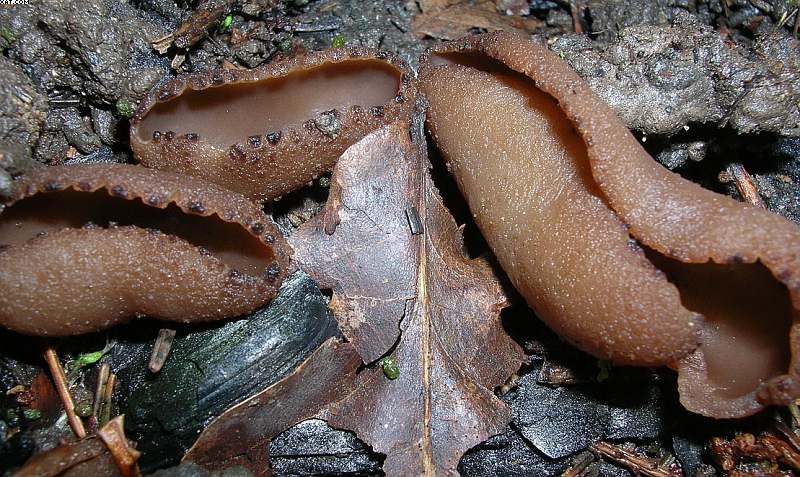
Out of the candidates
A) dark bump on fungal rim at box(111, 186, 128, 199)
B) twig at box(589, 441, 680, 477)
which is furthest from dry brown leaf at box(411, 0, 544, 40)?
twig at box(589, 441, 680, 477)

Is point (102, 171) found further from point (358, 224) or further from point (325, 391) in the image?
point (325, 391)

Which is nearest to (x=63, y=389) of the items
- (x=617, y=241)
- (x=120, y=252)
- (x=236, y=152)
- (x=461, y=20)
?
(x=120, y=252)

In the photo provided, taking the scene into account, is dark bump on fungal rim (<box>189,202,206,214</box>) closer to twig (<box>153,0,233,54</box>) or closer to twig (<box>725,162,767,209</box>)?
twig (<box>153,0,233,54</box>)

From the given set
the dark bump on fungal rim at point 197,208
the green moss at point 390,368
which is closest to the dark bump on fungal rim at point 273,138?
the dark bump on fungal rim at point 197,208

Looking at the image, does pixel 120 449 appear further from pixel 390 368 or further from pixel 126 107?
pixel 126 107

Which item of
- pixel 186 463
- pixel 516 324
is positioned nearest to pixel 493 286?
→ pixel 516 324

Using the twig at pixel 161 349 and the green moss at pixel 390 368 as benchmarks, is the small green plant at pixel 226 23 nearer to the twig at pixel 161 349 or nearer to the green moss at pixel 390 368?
the twig at pixel 161 349
